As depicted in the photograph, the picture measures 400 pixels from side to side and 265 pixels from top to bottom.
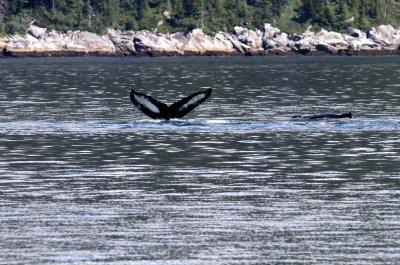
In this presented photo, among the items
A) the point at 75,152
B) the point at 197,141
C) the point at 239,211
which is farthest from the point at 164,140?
the point at 239,211

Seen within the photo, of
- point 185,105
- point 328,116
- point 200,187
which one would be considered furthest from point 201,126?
point 200,187

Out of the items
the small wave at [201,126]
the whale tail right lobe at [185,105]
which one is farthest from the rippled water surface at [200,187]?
the whale tail right lobe at [185,105]

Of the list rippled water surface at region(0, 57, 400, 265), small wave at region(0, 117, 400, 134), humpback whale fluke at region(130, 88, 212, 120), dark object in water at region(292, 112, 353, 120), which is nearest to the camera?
rippled water surface at region(0, 57, 400, 265)

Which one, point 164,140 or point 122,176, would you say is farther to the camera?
point 164,140

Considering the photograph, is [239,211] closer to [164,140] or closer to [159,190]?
[159,190]

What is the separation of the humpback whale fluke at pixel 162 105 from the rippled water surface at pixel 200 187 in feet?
2.44

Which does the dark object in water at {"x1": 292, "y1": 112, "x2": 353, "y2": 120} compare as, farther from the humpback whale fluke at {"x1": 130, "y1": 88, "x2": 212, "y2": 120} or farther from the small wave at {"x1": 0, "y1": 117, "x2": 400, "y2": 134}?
the humpback whale fluke at {"x1": 130, "y1": 88, "x2": 212, "y2": 120}

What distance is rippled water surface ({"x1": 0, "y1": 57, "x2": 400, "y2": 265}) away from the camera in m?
27.0

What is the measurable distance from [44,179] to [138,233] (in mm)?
10678

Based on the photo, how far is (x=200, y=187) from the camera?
120 feet

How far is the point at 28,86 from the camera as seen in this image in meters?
110

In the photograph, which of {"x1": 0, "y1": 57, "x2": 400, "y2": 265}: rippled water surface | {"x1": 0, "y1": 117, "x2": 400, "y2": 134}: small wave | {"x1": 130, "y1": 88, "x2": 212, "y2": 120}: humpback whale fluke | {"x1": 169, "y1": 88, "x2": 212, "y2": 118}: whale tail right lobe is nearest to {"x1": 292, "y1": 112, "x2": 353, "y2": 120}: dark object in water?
{"x1": 0, "y1": 117, "x2": 400, "y2": 134}: small wave

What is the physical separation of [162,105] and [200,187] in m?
25.9

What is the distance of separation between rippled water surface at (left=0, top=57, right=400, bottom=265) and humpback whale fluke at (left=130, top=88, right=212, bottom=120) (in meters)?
0.74
